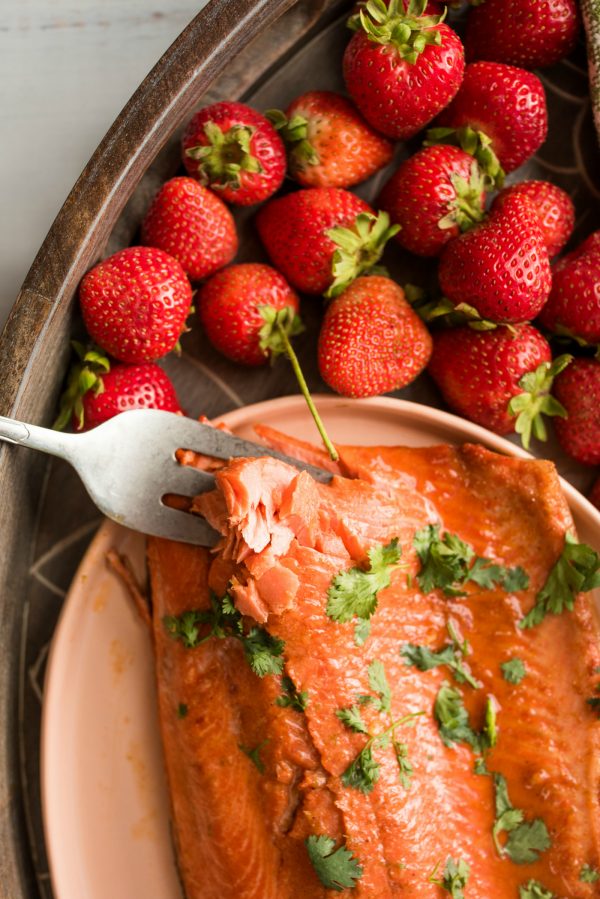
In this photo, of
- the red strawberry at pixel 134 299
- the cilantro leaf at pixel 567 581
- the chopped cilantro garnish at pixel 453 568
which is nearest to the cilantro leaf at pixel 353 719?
the chopped cilantro garnish at pixel 453 568

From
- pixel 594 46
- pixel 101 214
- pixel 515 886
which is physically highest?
pixel 101 214

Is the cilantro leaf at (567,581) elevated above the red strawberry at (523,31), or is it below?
below

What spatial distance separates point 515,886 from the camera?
5.24 feet

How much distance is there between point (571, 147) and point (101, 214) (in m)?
1.00

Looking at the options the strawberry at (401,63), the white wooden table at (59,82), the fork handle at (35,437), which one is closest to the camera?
the fork handle at (35,437)

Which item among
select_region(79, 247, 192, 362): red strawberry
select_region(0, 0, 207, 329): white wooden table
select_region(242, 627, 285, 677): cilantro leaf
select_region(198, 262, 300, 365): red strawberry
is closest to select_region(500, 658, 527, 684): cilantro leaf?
select_region(242, 627, 285, 677): cilantro leaf

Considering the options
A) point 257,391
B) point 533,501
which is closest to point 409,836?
point 533,501

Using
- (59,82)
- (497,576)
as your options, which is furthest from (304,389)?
(59,82)

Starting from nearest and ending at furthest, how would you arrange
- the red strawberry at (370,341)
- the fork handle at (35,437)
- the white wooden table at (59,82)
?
the fork handle at (35,437) < the red strawberry at (370,341) < the white wooden table at (59,82)

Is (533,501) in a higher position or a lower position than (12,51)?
lower

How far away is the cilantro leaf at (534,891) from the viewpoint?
1.58m

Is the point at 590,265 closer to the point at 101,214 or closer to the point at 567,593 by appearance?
the point at 567,593

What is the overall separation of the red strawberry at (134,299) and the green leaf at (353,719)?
75 cm

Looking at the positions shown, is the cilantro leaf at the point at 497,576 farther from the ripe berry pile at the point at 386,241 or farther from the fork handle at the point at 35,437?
the fork handle at the point at 35,437
